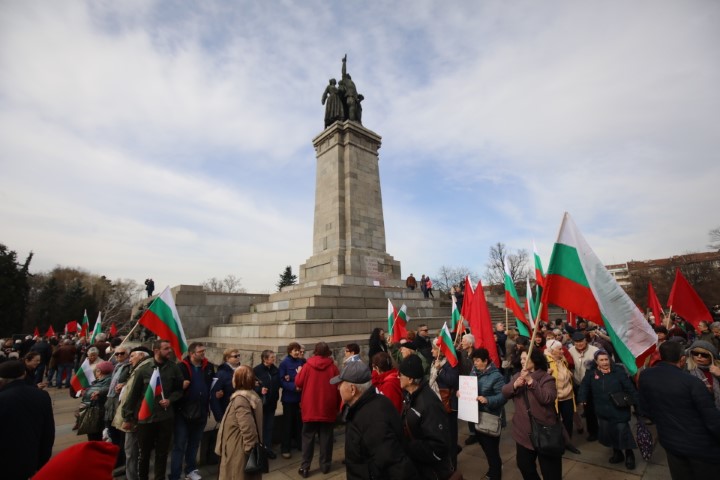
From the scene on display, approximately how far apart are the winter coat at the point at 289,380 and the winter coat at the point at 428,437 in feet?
11.1

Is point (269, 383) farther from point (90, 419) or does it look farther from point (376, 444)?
point (376, 444)

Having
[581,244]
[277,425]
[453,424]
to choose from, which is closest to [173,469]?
[277,425]

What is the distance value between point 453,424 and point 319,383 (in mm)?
2098

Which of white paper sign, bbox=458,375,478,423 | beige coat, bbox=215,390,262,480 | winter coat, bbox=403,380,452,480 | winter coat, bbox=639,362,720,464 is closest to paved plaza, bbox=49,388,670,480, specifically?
white paper sign, bbox=458,375,478,423

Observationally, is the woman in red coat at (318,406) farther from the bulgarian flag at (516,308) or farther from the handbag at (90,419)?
the bulgarian flag at (516,308)

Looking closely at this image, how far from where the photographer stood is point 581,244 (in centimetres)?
375

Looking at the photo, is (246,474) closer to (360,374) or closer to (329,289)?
(360,374)

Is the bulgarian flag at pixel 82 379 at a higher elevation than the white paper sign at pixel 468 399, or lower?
higher

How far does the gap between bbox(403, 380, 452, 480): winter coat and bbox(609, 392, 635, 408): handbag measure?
3718 mm

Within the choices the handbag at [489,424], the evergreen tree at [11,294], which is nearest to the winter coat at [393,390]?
Result: the handbag at [489,424]

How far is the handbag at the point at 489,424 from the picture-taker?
4.10 m

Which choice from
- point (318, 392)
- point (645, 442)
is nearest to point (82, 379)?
point (318, 392)

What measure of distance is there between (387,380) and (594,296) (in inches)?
92.6

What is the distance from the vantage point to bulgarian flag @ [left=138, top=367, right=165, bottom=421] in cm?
435
